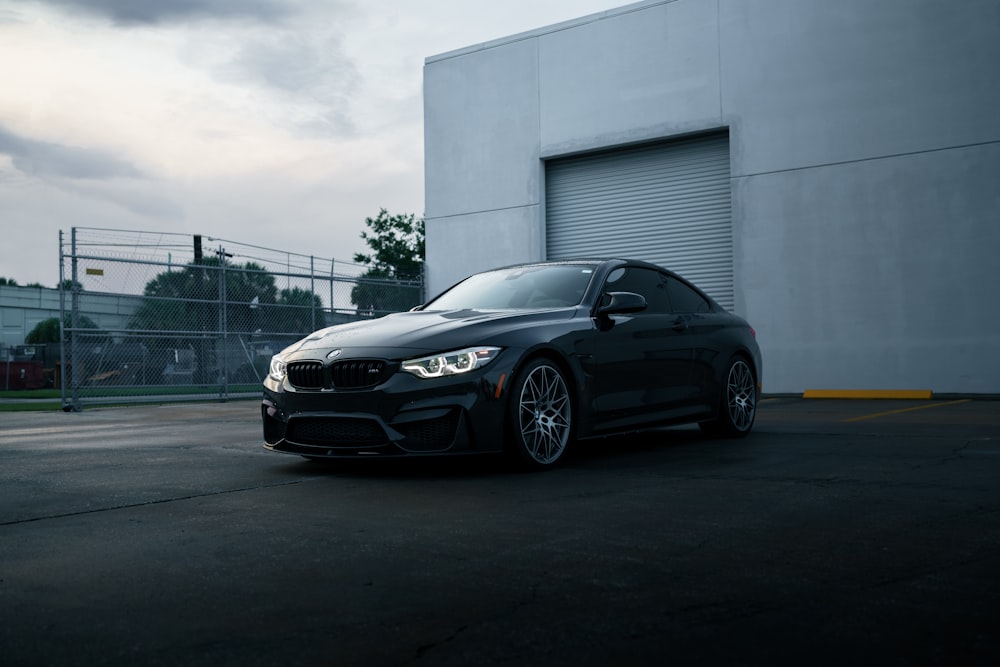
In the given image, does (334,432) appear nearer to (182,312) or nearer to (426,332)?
(426,332)

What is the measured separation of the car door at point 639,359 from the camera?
276 inches

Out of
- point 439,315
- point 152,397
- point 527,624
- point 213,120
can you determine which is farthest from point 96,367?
point 527,624

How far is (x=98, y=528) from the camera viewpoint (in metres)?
4.52

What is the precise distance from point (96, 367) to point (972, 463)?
45.4 feet

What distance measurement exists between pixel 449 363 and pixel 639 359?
6.13ft

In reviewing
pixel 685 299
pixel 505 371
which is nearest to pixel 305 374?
pixel 505 371

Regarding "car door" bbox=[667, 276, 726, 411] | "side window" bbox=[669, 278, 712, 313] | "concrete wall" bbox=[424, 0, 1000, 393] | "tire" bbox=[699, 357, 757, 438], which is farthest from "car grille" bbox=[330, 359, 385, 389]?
"concrete wall" bbox=[424, 0, 1000, 393]

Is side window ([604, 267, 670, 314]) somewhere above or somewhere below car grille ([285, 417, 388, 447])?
above

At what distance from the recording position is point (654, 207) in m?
19.5

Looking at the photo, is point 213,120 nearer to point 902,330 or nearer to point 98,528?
point 902,330

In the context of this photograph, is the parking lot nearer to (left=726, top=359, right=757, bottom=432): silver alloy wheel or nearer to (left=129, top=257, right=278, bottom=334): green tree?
(left=726, top=359, right=757, bottom=432): silver alloy wheel

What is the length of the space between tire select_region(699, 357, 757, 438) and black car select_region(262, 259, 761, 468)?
0.97 feet

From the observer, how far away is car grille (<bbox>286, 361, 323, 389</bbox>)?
6.32 metres

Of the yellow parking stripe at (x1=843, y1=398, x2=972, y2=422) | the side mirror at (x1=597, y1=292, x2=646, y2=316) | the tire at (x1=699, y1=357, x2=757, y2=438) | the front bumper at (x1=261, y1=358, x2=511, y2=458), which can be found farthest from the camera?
the yellow parking stripe at (x1=843, y1=398, x2=972, y2=422)
